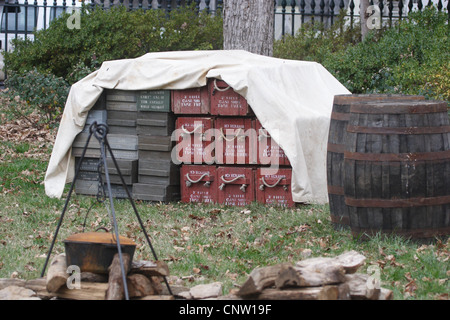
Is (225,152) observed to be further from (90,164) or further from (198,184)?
(90,164)

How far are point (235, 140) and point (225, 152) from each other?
200mm

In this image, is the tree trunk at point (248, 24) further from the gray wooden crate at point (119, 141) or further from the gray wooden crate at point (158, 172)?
the gray wooden crate at point (158, 172)

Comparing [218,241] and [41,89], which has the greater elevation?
[41,89]

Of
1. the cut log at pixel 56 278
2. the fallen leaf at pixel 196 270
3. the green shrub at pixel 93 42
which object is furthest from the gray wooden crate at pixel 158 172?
the green shrub at pixel 93 42

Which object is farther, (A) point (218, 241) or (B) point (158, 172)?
(B) point (158, 172)

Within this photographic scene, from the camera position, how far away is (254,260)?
18.2 ft

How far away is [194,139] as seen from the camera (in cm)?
779

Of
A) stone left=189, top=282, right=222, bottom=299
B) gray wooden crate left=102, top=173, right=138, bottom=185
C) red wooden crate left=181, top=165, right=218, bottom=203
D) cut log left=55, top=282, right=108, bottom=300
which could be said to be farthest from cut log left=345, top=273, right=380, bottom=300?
gray wooden crate left=102, top=173, right=138, bottom=185

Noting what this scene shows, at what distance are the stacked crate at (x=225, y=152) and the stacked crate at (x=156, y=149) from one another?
0.13m

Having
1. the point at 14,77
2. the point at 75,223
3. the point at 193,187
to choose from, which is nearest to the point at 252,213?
the point at 193,187

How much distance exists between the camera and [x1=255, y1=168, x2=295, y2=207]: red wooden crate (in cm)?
754

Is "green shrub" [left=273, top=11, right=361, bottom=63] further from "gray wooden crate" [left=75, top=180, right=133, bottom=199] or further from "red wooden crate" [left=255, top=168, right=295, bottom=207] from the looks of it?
"gray wooden crate" [left=75, top=180, right=133, bottom=199]

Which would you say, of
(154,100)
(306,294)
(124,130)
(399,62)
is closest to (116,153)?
(124,130)
